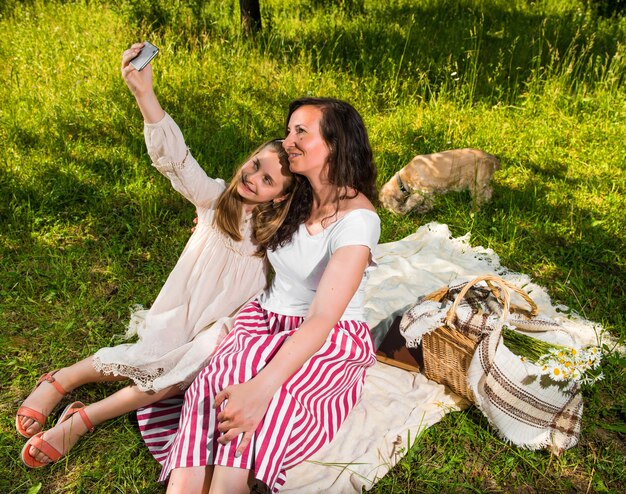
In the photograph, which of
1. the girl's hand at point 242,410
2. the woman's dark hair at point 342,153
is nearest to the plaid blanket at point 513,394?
the woman's dark hair at point 342,153

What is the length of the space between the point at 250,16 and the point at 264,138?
6.06ft

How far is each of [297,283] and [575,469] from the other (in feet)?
5.00

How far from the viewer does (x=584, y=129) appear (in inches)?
221

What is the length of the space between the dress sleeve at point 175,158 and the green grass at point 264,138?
115 cm

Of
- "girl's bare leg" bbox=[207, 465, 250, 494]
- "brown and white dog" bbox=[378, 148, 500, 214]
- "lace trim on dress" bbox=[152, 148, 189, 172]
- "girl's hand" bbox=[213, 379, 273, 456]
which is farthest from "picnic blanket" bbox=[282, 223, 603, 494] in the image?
"lace trim on dress" bbox=[152, 148, 189, 172]

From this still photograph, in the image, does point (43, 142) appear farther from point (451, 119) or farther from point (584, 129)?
point (584, 129)

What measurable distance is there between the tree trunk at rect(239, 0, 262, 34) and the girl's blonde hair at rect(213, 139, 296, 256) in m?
3.84

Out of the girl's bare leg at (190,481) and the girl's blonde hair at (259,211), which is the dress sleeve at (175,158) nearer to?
the girl's blonde hair at (259,211)

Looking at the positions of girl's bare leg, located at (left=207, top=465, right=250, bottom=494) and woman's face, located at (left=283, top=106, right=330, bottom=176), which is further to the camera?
woman's face, located at (left=283, top=106, right=330, bottom=176)

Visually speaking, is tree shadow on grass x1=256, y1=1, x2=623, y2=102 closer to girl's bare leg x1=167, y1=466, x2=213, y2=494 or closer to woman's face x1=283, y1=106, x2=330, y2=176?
woman's face x1=283, y1=106, x2=330, y2=176

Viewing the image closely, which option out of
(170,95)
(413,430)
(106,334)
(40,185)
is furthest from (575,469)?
(170,95)

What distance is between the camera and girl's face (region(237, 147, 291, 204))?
2836 mm

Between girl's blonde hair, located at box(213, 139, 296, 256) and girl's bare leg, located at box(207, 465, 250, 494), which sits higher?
girl's blonde hair, located at box(213, 139, 296, 256)

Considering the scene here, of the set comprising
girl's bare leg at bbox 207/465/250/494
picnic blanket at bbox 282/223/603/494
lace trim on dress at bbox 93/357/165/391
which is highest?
girl's bare leg at bbox 207/465/250/494
